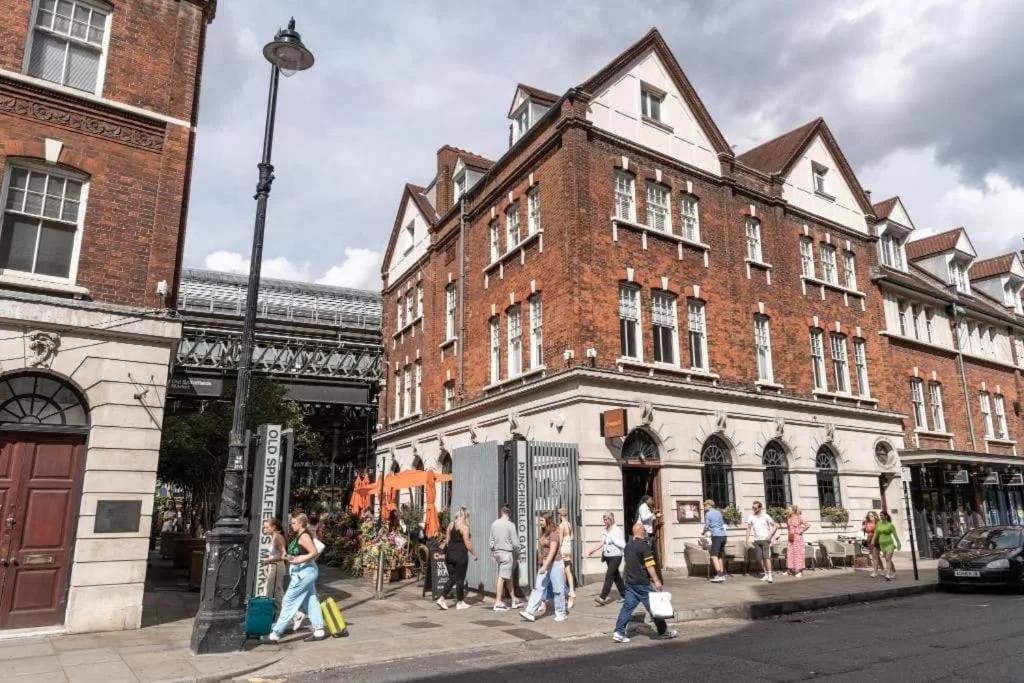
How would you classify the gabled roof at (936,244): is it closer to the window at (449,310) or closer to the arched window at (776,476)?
the arched window at (776,476)

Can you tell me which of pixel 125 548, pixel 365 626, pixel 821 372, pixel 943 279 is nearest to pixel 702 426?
pixel 821 372

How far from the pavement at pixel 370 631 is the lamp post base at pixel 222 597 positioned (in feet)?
0.62

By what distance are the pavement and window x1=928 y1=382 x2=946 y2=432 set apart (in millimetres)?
12287

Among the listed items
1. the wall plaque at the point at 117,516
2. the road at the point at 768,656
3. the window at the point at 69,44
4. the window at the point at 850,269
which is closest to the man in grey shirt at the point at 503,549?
the road at the point at 768,656

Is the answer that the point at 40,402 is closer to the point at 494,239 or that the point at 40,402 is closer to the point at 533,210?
the point at 533,210

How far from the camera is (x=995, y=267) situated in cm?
3578

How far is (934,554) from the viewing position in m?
24.7

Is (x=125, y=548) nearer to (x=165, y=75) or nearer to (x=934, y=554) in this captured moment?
(x=165, y=75)

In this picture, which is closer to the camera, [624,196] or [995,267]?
[624,196]

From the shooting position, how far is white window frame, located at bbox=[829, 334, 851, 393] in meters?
24.0

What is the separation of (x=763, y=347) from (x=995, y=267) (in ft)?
74.2

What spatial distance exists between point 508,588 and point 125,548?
7.17 m

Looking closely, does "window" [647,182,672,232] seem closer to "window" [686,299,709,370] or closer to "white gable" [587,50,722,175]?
"white gable" [587,50,722,175]

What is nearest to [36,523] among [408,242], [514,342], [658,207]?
[514,342]
